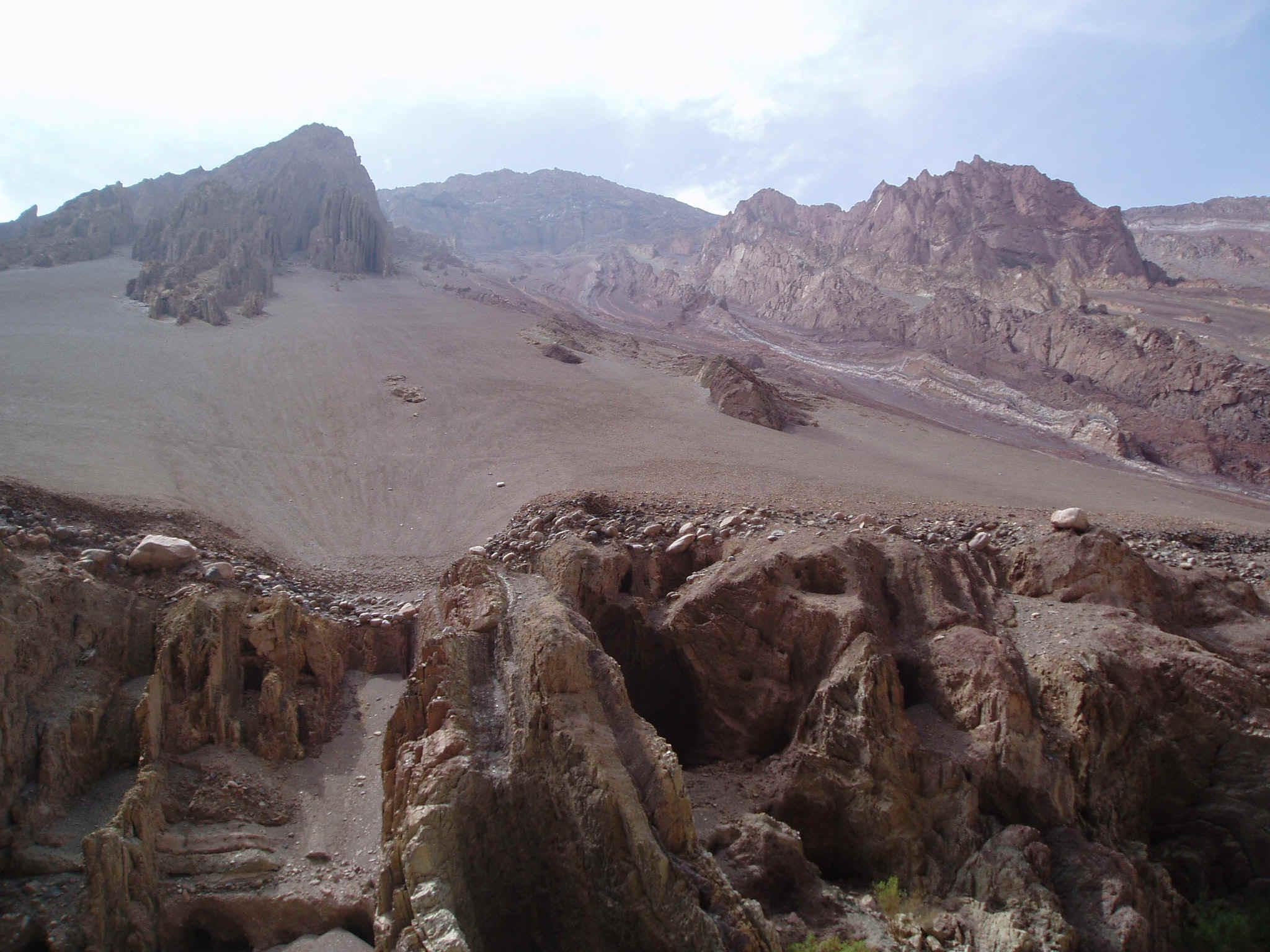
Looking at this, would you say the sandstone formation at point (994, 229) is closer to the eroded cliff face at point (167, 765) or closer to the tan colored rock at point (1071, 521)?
the tan colored rock at point (1071, 521)

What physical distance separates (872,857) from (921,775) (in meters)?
0.85

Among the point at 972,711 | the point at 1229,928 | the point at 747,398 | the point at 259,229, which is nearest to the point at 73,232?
the point at 259,229

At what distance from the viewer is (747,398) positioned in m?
26.2

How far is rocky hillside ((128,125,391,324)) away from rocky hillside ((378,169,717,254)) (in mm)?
25511

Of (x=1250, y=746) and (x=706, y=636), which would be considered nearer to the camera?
(x=1250, y=746)

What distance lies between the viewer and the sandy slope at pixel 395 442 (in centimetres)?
1423

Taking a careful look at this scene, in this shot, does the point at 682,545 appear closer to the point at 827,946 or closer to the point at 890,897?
the point at 890,897

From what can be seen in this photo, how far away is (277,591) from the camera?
9695mm

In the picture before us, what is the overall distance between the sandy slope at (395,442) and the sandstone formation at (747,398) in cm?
81

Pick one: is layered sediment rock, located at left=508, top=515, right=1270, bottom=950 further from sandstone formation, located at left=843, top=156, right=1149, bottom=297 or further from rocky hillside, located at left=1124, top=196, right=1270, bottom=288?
rocky hillside, located at left=1124, top=196, right=1270, bottom=288

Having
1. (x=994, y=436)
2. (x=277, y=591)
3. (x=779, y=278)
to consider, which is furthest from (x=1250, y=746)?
(x=779, y=278)

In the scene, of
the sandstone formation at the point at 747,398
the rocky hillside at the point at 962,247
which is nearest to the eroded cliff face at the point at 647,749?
the sandstone formation at the point at 747,398

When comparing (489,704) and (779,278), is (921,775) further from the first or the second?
(779,278)

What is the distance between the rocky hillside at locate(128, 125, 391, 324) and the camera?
35406 mm
